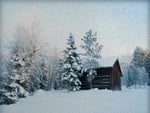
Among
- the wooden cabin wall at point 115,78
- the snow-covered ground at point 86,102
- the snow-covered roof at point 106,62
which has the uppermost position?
the snow-covered roof at point 106,62

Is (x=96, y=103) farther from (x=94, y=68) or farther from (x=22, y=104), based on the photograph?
(x=22, y=104)

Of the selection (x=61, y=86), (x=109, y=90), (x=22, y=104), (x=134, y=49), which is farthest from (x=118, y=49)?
(x=22, y=104)

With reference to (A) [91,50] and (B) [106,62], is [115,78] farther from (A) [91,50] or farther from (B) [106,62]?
(A) [91,50]

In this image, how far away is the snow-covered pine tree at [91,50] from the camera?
7.66 feet

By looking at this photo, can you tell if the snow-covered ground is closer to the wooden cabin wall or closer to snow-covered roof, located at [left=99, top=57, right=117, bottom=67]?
the wooden cabin wall

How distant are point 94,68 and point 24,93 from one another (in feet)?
1.80

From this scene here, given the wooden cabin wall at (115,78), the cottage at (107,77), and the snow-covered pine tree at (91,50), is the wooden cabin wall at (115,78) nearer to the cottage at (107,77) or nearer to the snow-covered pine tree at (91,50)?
the cottage at (107,77)

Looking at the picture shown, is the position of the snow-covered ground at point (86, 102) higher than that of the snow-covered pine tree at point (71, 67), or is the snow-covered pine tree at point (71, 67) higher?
the snow-covered pine tree at point (71, 67)

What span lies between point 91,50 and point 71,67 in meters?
0.20

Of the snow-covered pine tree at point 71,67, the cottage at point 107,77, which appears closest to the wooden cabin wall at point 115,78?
the cottage at point 107,77

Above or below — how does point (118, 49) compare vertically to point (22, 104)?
above

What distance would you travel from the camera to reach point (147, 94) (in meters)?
2.34

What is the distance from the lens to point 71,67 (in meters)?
2.33

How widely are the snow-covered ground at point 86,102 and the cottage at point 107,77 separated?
0.04 meters
